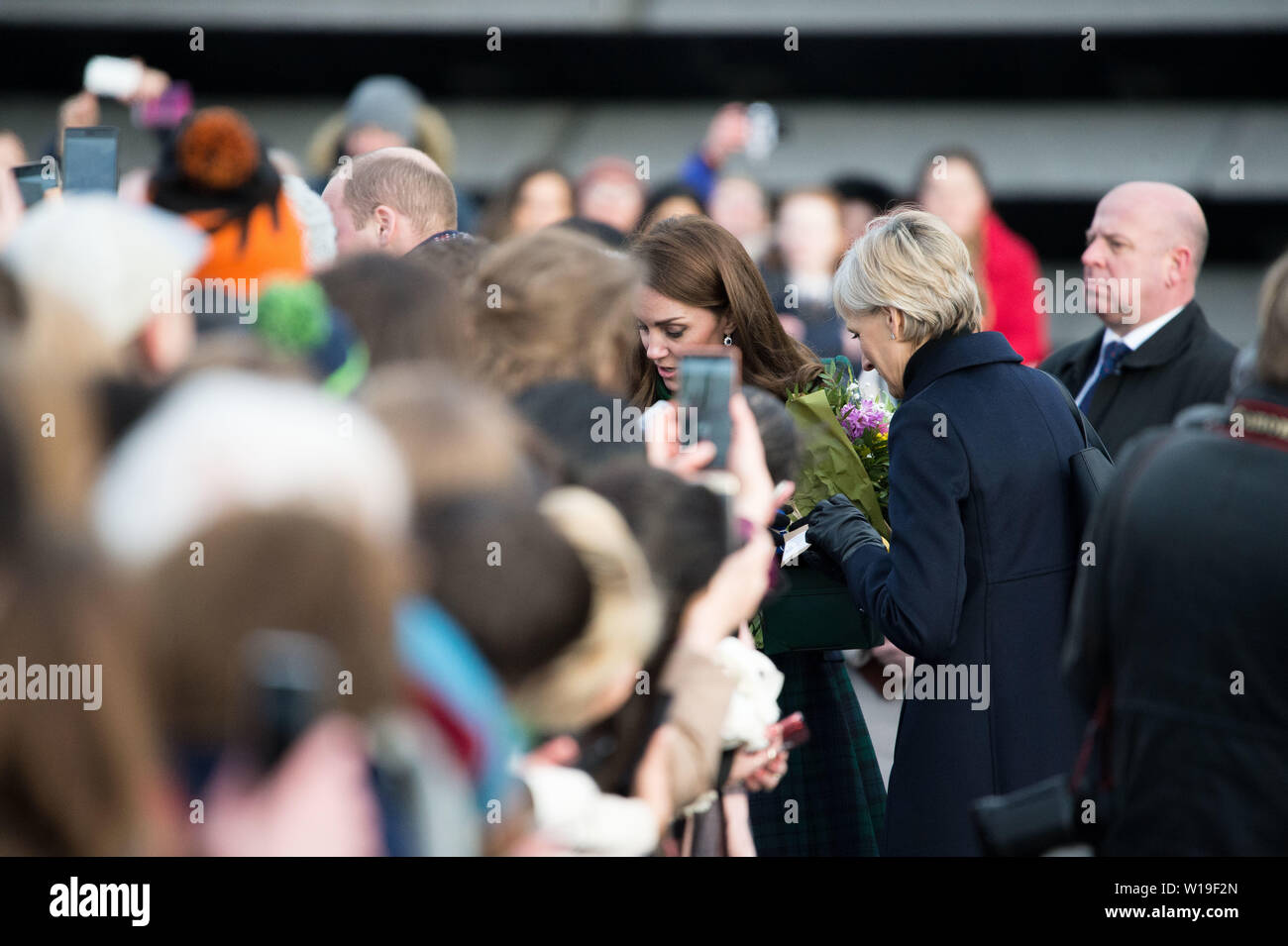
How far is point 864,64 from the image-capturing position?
8.77 metres

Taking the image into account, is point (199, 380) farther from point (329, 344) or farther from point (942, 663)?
point (942, 663)

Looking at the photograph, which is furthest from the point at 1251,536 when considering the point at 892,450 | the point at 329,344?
the point at 329,344

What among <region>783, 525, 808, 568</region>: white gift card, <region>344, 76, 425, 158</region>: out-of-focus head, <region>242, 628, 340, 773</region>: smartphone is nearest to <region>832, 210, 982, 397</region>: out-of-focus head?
<region>783, 525, 808, 568</region>: white gift card

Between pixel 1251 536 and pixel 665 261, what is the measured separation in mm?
1511

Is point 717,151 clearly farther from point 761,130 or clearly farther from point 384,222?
point 384,222

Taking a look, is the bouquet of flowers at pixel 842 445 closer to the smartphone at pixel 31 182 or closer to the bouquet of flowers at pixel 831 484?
the bouquet of flowers at pixel 831 484

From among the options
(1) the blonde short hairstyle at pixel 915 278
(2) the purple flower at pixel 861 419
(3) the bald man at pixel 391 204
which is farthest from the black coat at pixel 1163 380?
(3) the bald man at pixel 391 204

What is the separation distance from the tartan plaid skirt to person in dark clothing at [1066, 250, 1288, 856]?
3.44 ft

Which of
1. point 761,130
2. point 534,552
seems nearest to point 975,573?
point 534,552

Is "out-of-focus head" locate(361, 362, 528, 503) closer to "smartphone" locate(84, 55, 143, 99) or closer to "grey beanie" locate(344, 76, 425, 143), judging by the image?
"smartphone" locate(84, 55, 143, 99)

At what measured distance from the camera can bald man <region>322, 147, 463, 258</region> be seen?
3.26 meters

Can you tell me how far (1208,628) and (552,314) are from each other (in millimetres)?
969

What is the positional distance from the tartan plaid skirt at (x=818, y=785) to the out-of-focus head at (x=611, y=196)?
3079mm

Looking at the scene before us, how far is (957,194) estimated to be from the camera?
555 centimetres
